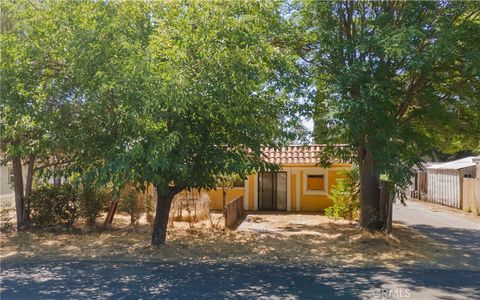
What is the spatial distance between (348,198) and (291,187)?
3.72 m

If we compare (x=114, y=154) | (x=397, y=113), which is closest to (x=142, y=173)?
(x=114, y=154)

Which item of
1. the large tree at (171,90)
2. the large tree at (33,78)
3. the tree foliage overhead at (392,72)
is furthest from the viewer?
the tree foliage overhead at (392,72)

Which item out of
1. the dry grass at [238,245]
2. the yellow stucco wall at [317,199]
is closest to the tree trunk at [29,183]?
the dry grass at [238,245]

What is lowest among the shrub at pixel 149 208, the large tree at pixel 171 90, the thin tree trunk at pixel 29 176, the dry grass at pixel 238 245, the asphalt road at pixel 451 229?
the asphalt road at pixel 451 229

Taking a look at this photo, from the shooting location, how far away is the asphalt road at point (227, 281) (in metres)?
6.49

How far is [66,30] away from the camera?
318 inches

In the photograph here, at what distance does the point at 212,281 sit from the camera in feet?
23.7

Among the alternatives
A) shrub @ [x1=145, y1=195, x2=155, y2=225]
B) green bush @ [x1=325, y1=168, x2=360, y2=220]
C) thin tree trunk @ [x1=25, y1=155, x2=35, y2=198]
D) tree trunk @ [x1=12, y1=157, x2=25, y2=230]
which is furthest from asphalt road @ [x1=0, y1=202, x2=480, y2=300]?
green bush @ [x1=325, y1=168, x2=360, y2=220]

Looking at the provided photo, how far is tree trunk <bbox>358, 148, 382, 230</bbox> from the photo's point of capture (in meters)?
11.9

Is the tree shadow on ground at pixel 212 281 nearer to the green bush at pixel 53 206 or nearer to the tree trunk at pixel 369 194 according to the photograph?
the tree trunk at pixel 369 194

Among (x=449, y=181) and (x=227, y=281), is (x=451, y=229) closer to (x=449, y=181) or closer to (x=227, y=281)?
(x=449, y=181)

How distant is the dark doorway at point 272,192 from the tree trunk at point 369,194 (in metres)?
6.13

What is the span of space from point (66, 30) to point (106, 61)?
111cm

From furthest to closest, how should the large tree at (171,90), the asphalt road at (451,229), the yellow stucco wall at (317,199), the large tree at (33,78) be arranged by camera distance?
1. the yellow stucco wall at (317,199)
2. the asphalt road at (451,229)
3. the large tree at (33,78)
4. the large tree at (171,90)
